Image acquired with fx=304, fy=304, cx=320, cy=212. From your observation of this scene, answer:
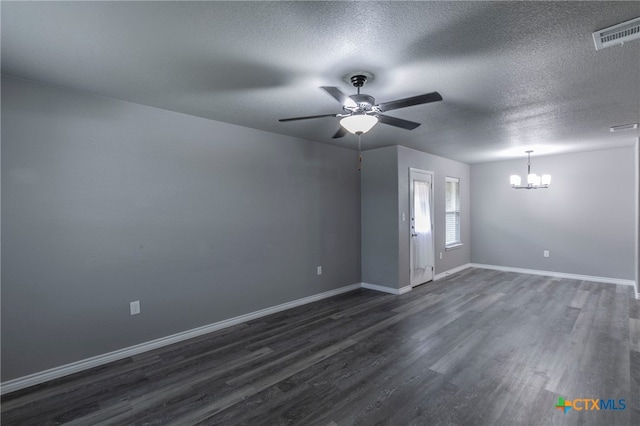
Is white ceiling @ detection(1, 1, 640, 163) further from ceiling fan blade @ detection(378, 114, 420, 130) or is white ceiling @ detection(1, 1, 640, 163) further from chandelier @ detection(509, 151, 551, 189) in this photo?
chandelier @ detection(509, 151, 551, 189)

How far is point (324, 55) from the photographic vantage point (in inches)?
82.2

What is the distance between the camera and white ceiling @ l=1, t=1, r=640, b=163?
166cm

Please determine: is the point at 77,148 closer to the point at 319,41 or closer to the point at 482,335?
the point at 319,41

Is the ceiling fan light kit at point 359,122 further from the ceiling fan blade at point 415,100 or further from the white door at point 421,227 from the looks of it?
the white door at point 421,227

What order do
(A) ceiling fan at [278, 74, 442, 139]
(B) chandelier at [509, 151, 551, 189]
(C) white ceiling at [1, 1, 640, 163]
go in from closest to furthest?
(C) white ceiling at [1, 1, 640, 163] → (A) ceiling fan at [278, 74, 442, 139] → (B) chandelier at [509, 151, 551, 189]

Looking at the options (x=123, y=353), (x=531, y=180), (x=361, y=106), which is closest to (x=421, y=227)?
(x=531, y=180)

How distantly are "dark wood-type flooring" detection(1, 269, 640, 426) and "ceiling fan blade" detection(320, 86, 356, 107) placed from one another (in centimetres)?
222

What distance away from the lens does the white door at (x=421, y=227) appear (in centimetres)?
530

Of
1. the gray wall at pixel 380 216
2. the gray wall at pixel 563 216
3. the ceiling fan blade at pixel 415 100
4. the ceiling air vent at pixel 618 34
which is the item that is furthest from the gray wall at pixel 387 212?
the ceiling air vent at pixel 618 34

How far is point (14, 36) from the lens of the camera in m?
1.85

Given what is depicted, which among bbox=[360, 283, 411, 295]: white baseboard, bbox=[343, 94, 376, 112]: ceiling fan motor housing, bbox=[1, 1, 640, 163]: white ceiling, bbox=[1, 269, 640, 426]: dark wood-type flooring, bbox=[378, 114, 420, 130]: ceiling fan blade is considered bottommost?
bbox=[1, 269, 640, 426]: dark wood-type flooring

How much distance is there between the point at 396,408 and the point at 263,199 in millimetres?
2786

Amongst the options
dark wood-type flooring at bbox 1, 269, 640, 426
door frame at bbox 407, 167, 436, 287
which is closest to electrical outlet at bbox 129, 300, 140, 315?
dark wood-type flooring at bbox 1, 269, 640, 426

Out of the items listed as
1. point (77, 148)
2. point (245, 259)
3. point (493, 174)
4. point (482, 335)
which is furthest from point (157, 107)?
point (493, 174)
